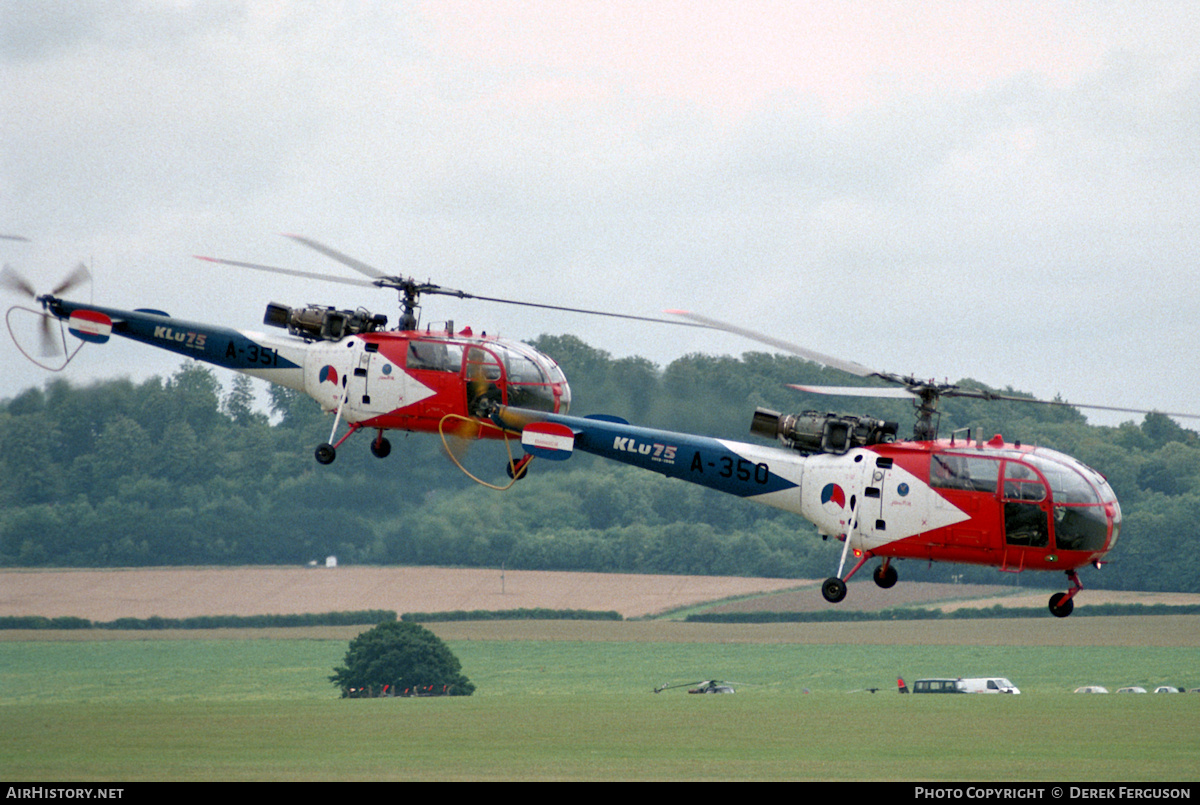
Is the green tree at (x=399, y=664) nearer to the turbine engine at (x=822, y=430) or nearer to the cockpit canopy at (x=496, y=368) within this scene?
the cockpit canopy at (x=496, y=368)

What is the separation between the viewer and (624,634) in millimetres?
121312

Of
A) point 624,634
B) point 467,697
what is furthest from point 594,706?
point 624,634

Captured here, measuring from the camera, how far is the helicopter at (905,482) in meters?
30.4

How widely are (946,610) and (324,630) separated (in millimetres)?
50138

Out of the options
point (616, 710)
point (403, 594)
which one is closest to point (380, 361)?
point (616, 710)

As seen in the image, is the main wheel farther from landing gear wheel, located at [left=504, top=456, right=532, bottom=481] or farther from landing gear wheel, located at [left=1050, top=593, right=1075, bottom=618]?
landing gear wheel, located at [left=1050, top=593, right=1075, bottom=618]

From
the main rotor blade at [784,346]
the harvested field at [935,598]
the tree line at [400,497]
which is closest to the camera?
the main rotor blade at [784,346]

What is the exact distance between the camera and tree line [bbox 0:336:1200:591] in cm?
11356

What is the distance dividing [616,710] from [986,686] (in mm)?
26007

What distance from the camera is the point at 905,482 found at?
103ft

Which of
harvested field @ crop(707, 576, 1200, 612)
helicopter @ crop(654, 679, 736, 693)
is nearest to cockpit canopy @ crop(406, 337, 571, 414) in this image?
helicopter @ crop(654, 679, 736, 693)

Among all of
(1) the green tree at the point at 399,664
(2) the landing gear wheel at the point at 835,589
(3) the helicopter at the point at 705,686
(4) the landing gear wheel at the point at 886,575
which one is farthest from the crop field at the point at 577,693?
(2) the landing gear wheel at the point at 835,589

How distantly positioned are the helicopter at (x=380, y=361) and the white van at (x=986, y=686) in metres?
72.5
